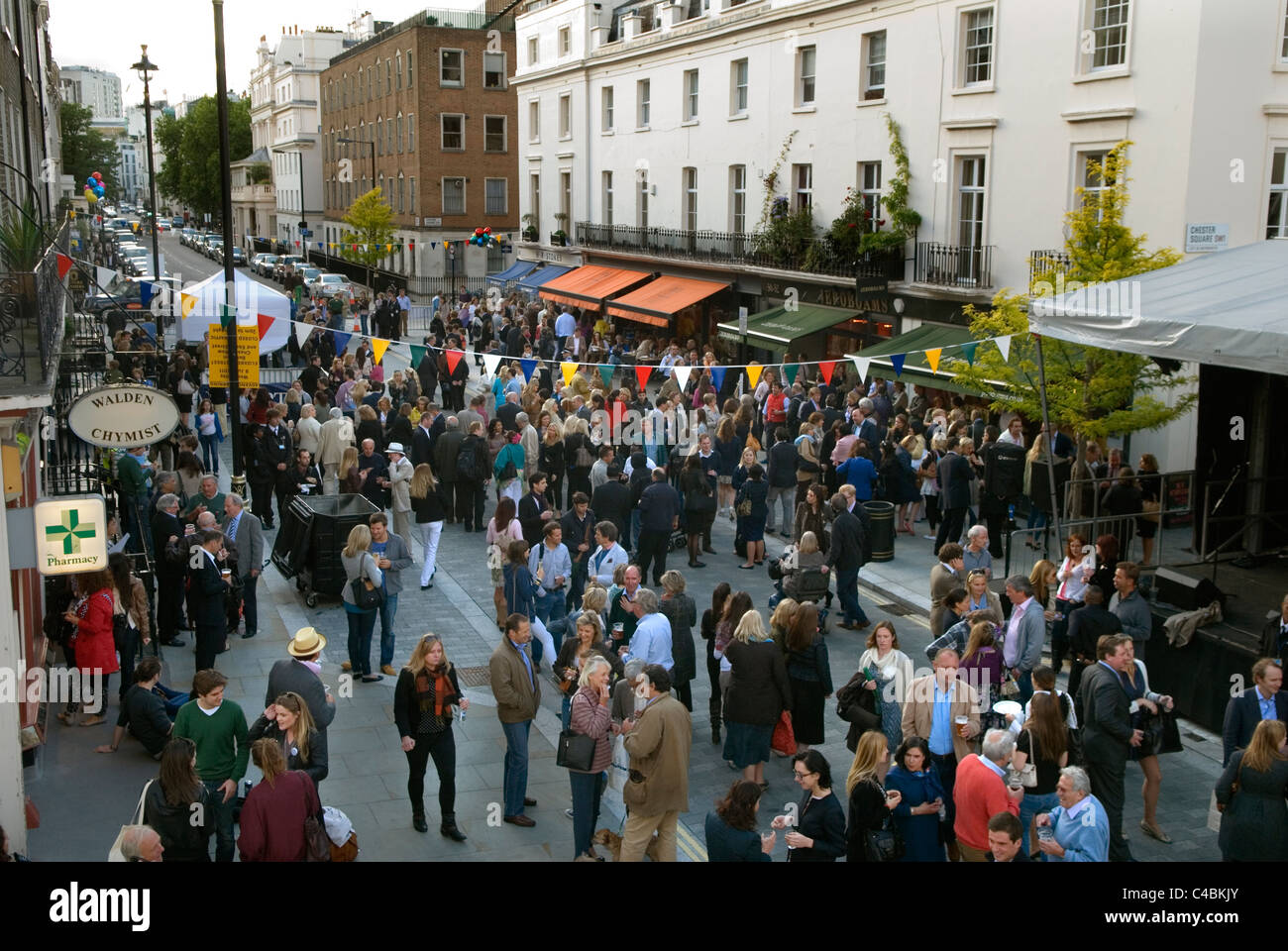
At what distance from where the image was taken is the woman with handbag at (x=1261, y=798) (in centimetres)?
667

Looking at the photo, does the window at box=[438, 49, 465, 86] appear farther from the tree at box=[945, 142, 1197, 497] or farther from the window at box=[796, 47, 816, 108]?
the tree at box=[945, 142, 1197, 497]

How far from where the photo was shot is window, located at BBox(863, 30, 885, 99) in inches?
1015

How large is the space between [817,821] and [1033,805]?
1420mm

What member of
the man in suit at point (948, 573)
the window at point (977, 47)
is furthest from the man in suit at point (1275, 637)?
the window at point (977, 47)

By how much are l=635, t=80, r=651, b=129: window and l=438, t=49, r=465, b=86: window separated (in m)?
23.1

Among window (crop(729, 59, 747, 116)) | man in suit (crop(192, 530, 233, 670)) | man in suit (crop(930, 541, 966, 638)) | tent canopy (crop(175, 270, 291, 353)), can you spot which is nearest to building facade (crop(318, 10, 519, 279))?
window (crop(729, 59, 747, 116))

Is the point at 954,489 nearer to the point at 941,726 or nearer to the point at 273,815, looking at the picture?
the point at 941,726

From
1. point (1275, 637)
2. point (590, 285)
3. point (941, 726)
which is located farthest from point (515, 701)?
point (590, 285)

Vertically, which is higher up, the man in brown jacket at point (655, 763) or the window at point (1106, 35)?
the window at point (1106, 35)

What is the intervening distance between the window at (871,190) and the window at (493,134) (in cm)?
→ 3565

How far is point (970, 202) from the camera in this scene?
2336 centimetres

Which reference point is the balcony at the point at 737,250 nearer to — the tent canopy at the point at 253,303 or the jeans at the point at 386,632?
the tent canopy at the point at 253,303

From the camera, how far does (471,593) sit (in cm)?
1416

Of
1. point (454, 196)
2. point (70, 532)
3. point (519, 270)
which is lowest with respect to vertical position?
point (70, 532)
